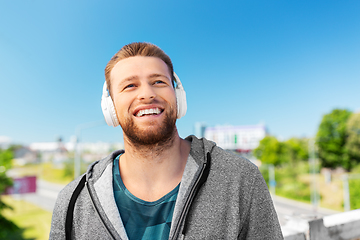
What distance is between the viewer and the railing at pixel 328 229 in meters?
2.60

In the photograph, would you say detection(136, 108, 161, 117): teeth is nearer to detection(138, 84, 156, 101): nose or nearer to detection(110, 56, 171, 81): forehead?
detection(138, 84, 156, 101): nose

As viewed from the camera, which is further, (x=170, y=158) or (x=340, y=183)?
(x=340, y=183)

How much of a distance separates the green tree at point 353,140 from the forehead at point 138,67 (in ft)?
137

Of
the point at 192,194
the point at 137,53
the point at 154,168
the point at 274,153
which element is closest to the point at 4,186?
the point at 154,168

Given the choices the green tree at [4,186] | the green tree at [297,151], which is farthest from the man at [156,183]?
the green tree at [297,151]

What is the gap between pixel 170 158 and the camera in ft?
5.61

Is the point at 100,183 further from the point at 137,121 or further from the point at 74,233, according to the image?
the point at 137,121

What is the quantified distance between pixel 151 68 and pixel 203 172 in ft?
2.42

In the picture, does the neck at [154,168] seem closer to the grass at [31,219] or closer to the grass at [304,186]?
the grass at [304,186]

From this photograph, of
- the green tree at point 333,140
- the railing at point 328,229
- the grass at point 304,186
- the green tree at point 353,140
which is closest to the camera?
the railing at point 328,229

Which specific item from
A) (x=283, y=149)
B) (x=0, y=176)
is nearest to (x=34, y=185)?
(x=0, y=176)

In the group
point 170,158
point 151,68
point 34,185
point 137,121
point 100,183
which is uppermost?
point 151,68

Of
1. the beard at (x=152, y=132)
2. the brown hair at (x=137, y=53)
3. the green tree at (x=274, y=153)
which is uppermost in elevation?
the brown hair at (x=137, y=53)

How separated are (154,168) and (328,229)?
2.29 m
